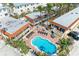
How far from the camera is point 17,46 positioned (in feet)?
6.97

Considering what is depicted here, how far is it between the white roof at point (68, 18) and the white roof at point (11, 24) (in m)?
0.45

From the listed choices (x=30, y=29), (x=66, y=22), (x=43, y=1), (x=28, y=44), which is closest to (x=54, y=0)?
(x=43, y=1)

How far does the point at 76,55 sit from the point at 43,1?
30.0 inches

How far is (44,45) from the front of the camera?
6.98 ft

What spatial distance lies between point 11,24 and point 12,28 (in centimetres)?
5

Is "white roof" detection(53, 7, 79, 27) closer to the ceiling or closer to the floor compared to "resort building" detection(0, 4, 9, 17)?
closer to the floor

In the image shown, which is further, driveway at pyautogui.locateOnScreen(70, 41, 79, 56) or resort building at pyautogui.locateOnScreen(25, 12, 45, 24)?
resort building at pyautogui.locateOnScreen(25, 12, 45, 24)

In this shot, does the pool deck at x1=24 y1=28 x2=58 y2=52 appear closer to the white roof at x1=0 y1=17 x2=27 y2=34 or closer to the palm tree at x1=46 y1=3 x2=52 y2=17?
the white roof at x1=0 y1=17 x2=27 y2=34

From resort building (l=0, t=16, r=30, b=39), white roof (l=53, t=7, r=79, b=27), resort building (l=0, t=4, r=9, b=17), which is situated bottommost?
resort building (l=0, t=16, r=30, b=39)

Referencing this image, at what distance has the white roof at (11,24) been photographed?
6.99 feet

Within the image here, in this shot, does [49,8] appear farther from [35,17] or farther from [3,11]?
[3,11]

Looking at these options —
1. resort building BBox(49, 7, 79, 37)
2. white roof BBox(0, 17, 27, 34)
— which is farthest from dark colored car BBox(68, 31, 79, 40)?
white roof BBox(0, 17, 27, 34)

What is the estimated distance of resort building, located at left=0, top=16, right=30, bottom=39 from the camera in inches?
83.7

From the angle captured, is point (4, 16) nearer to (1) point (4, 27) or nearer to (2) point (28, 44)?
(1) point (4, 27)
